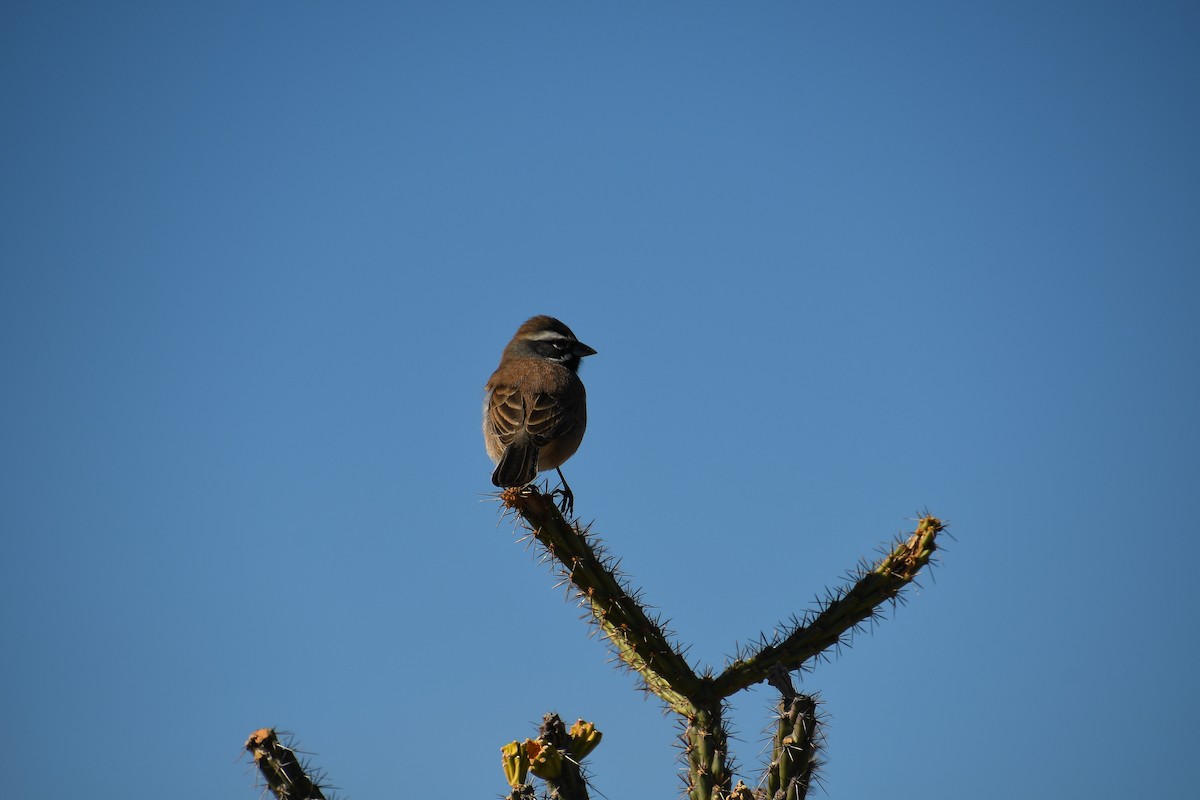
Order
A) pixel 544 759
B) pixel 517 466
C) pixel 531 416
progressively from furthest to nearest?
pixel 531 416, pixel 517 466, pixel 544 759

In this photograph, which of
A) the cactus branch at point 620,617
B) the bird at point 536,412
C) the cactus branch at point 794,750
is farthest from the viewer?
the bird at point 536,412

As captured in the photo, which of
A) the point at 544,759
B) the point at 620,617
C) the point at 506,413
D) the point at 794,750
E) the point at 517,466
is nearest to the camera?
the point at 544,759

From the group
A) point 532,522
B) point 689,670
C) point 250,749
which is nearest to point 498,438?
point 532,522

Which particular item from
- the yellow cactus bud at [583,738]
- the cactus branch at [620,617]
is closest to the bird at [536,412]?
the cactus branch at [620,617]

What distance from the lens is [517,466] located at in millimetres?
7387

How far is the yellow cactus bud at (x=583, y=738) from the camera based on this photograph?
15.9ft

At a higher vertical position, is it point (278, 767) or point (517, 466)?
point (517, 466)

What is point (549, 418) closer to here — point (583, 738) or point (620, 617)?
point (620, 617)

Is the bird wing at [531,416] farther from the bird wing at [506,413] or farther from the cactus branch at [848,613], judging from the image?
the cactus branch at [848,613]

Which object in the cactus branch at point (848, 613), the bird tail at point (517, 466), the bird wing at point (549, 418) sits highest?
the bird wing at point (549, 418)

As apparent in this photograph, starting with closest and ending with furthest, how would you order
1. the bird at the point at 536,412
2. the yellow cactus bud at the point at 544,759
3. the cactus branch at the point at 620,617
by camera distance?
1. the yellow cactus bud at the point at 544,759
2. the cactus branch at the point at 620,617
3. the bird at the point at 536,412

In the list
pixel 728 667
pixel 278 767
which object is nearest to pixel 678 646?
pixel 728 667

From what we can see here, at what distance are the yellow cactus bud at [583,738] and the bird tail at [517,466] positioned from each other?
2222mm

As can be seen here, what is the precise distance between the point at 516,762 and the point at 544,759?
4.6 inches
